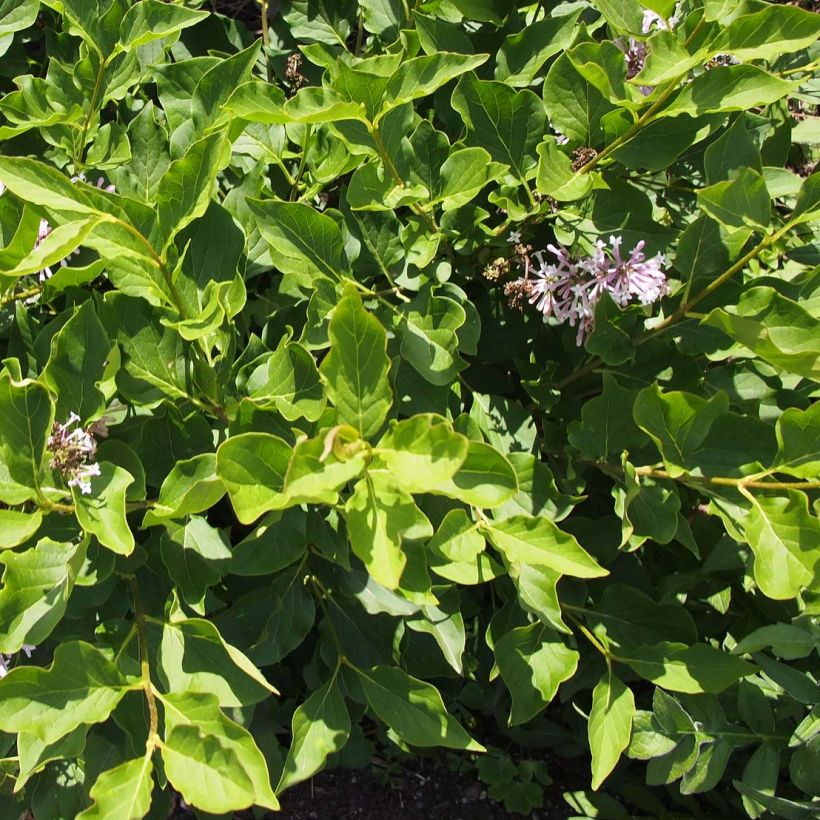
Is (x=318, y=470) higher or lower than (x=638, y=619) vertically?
higher

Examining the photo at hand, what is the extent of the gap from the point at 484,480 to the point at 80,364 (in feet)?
2.04

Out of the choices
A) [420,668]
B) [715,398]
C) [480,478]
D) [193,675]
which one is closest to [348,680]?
[420,668]

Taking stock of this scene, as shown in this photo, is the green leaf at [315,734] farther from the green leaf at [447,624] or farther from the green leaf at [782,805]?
the green leaf at [782,805]

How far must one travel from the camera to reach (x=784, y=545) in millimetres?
1171

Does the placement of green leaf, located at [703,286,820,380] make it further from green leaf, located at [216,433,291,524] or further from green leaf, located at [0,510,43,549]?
green leaf, located at [0,510,43,549]

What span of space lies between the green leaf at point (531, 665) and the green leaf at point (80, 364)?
76cm

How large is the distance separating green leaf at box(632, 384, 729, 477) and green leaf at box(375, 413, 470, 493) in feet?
1.32

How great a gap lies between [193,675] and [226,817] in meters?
0.67

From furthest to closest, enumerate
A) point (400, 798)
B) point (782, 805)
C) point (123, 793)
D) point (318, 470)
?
point (400, 798), point (782, 805), point (123, 793), point (318, 470)

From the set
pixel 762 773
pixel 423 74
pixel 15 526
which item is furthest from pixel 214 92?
pixel 762 773

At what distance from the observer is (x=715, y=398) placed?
4.03 feet

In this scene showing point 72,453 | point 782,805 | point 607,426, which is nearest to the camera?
point 72,453

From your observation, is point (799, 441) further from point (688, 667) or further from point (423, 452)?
point (423, 452)

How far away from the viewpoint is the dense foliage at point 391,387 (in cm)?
112
